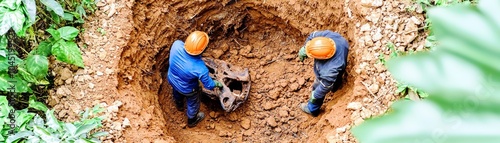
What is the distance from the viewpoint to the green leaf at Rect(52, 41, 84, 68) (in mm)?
4285

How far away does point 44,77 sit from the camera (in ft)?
14.5

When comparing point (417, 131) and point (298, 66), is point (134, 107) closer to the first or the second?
point (298, 66)

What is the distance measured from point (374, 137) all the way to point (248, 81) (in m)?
5.10

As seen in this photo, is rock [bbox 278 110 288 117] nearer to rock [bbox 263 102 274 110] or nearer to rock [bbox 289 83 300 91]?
rock [bbox 263 102 274 110]

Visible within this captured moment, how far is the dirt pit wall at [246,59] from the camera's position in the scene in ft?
16.8

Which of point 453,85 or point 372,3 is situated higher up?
point 453,85

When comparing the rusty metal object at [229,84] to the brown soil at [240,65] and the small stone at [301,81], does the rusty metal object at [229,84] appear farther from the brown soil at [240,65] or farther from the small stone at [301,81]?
the small stone at [301,81]

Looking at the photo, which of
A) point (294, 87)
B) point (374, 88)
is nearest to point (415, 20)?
point (374, 88)

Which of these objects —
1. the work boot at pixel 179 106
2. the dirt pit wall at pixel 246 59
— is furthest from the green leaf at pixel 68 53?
the work boot at pixel 179 106

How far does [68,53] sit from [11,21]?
0.64 metres

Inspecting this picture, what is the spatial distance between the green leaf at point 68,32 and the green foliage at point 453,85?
3982 millimetres

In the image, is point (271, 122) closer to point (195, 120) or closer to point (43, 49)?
point (195, 120)

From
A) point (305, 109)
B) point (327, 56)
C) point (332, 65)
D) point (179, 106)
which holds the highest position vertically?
point (327, 56)

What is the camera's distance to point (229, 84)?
19.7 ft
